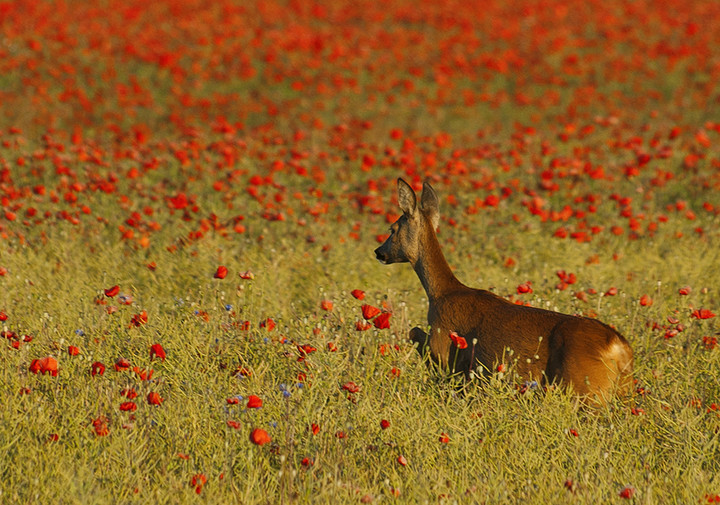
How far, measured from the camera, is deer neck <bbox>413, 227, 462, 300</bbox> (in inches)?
222

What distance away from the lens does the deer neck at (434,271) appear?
5633mm

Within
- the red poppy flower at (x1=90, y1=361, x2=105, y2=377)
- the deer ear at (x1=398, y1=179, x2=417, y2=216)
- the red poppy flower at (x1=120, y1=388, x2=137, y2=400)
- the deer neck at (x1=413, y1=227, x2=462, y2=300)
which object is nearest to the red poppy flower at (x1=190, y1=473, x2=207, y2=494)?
the red poppy flower at (x1=120, y1=388, x2=137, y2=400)

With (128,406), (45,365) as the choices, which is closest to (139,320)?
(45,365)

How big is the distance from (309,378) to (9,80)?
583 inches

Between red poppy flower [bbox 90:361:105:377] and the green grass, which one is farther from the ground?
red poppy flower [bbox 90:361:105:377]

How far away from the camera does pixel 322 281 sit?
7164mm

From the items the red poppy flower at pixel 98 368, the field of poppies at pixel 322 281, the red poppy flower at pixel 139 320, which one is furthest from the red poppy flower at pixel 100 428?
the red poppy flower at pixel 139 320

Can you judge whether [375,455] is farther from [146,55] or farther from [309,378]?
[146,55]

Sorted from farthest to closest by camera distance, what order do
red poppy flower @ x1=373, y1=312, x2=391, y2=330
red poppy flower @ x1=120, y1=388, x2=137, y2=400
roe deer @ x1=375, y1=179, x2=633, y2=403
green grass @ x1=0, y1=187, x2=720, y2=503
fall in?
roe deer @ x1=375, y1=179, x2=633, y2=403
red poppy flower @ x1=373, y1=312, x2=391, y2=330
red poppy flower @ x1=120, y1=388, x2=137, y2=400
green grass @ x1=0, y1=187, x2=720, y2=503

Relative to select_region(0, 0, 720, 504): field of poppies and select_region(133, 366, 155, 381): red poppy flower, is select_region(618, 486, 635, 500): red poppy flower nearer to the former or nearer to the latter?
select_region(0, 0, 720, 504): field of poppies

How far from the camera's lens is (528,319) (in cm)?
506

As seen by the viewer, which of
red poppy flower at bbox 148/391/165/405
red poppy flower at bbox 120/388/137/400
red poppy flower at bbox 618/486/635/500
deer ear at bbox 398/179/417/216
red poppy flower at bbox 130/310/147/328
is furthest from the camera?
deer ear at bbox 398/179/417/216

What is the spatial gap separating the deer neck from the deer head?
0.04m

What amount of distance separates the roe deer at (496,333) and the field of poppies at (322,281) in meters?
0.14
